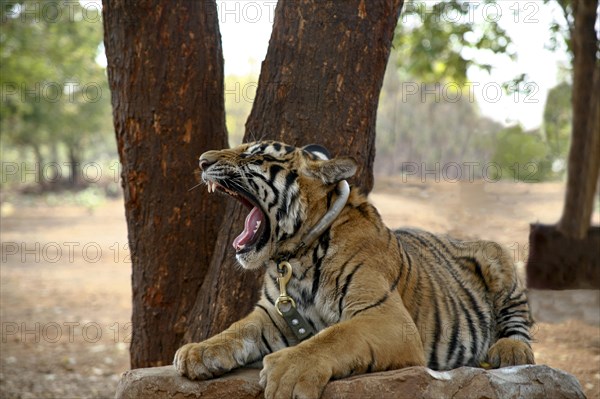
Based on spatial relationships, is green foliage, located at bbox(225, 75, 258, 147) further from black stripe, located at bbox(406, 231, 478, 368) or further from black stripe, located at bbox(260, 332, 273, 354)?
black stripe, located at bbox(260, 332, 273, 354)

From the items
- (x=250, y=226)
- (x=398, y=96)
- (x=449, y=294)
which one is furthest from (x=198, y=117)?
(x=398, y=96)

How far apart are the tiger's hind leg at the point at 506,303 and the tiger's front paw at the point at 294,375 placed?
1.30m

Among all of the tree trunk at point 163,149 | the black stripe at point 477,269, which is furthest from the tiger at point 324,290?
the tree trunk at point 163,149

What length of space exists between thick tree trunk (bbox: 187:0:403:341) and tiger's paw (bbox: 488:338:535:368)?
1245mm

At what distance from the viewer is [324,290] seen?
11.7ft

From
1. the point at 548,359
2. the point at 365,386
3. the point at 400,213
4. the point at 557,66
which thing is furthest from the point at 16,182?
the point at 365,386

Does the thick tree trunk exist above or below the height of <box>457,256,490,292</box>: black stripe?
above

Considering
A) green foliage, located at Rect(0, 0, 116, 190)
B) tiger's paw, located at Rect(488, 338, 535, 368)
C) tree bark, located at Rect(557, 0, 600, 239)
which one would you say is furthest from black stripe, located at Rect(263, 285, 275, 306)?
tree bark, located at Rect(557, 0, 600, 239)

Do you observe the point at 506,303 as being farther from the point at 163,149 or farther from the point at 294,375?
the point at 163,149

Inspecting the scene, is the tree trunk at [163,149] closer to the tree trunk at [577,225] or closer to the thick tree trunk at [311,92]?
the thick tree trunk at [311,92]

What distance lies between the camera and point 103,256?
17281mm

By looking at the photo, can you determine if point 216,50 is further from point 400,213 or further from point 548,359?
point 400,213

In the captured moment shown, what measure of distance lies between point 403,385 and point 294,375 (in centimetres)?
48

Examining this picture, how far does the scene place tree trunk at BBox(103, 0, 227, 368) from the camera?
4.64 metres
